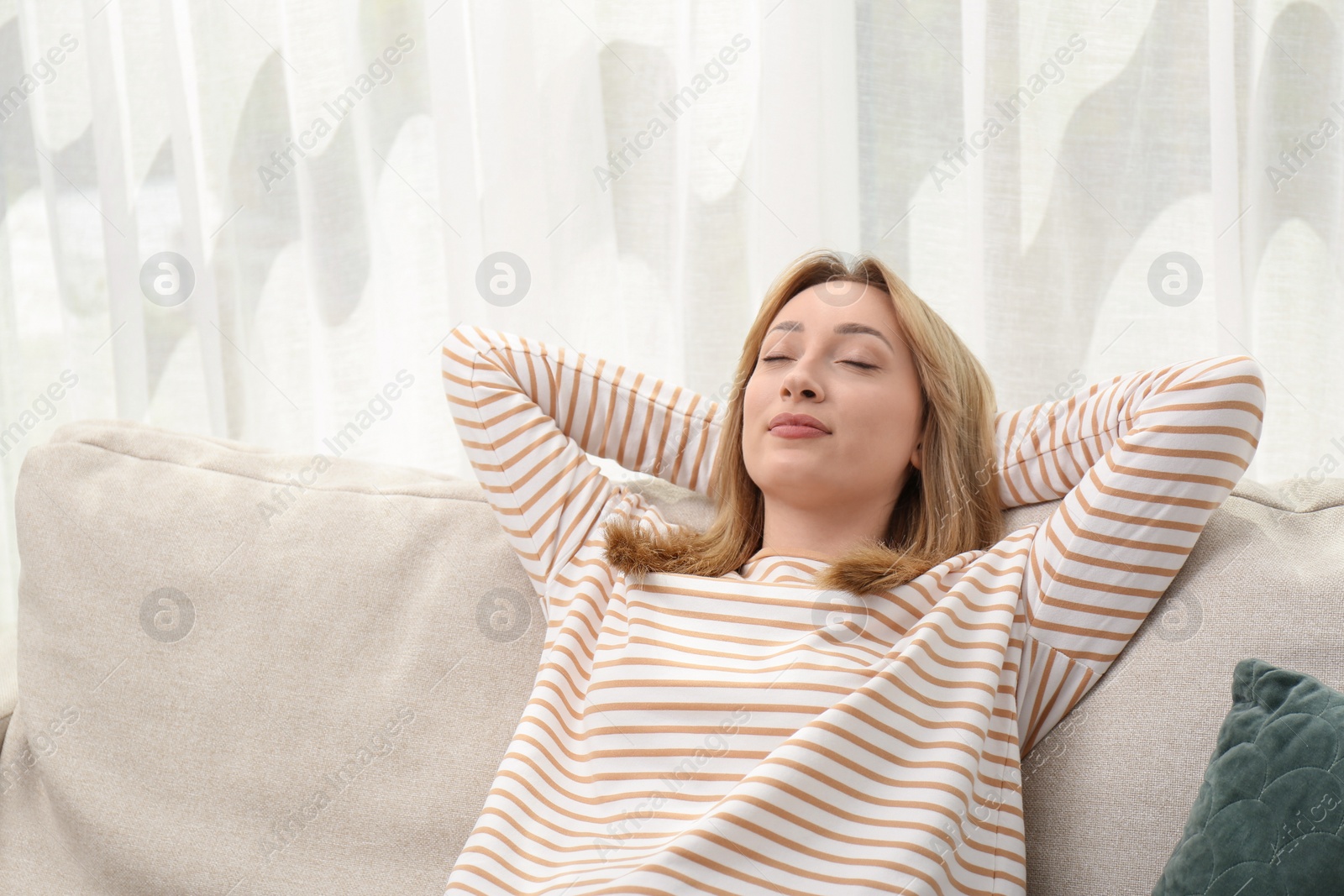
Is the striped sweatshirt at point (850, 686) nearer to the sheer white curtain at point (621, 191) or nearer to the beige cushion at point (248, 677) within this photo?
the beige cushion at point (248, 677)

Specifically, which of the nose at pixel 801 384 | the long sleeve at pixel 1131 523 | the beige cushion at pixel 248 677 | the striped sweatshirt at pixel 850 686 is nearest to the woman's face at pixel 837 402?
the nose at pixel 801 384

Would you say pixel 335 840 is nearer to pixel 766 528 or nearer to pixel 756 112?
pixel 766 528

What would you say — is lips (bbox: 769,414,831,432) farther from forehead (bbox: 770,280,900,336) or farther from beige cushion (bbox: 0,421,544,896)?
beige cushion (bbox: 0,421,544,896)

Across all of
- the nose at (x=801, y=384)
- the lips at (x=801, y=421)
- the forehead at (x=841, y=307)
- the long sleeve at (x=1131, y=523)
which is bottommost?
the long sleeve at (x=1131, y=523)

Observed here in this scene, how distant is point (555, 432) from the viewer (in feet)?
4.37

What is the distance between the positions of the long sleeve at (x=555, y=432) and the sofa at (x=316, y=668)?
0.06 metres

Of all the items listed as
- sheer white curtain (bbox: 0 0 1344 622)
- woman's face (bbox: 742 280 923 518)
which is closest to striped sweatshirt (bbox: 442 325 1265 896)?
woman's face (bbox: 742 280 923 518)

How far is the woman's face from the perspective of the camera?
A: 1.23 m

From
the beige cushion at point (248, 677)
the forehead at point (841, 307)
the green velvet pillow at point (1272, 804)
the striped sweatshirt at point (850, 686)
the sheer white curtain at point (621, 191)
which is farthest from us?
the sheer white curtain at point (621, 191)

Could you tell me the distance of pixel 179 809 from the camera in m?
1.19

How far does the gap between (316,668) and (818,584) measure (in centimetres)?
58

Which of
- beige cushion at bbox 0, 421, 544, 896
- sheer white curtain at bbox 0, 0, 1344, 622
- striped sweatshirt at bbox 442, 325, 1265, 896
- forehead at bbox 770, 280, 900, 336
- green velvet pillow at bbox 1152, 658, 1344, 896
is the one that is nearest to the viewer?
green velvet pillow at bbox 1152, 658, 1344, 896

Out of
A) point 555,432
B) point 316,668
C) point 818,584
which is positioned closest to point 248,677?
point 316,668

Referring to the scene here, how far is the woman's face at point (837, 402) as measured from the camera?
4.03 ft
